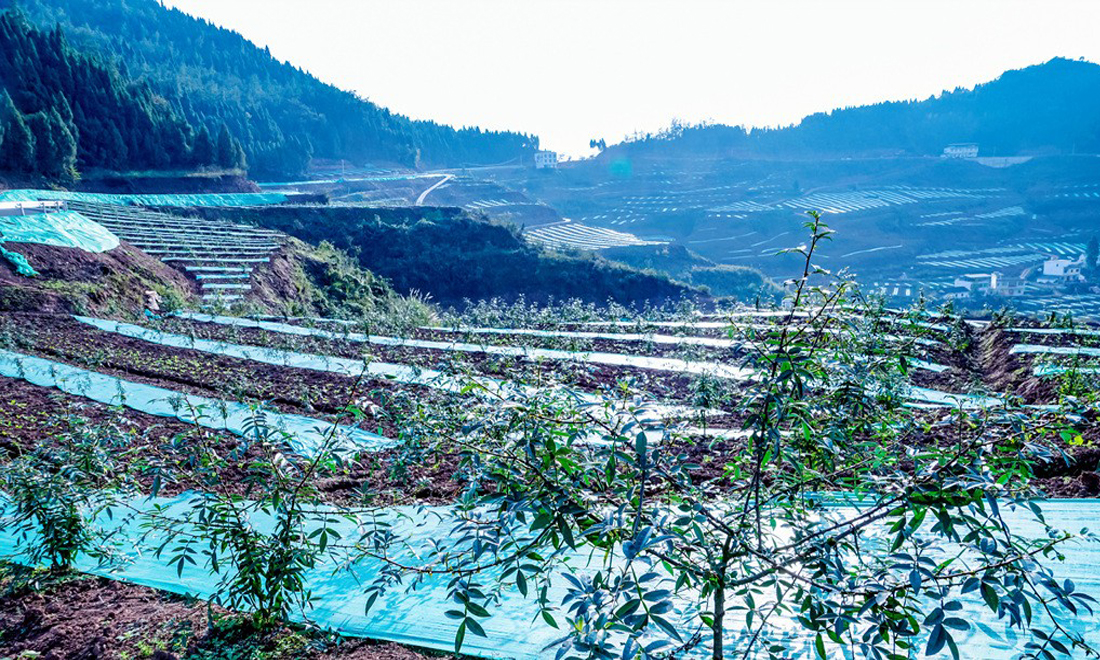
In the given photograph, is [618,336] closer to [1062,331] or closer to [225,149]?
[1062,331]

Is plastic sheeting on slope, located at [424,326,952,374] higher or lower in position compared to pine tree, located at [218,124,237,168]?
lower

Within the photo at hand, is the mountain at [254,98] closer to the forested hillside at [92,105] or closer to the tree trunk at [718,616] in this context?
the forested hillside at [92,105]

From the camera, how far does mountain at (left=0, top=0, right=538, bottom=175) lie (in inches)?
2340

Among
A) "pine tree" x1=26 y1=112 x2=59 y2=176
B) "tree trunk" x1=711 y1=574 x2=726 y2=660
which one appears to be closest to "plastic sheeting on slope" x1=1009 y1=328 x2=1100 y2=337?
"tree trunk" x1=711 y1=574 x2=726 y2=660

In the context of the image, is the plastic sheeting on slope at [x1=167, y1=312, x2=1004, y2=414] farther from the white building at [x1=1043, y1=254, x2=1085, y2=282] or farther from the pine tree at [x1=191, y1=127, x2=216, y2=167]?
the white building at [x1=1043, y1=254, x2=1085, y2=282]

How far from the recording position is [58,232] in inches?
596

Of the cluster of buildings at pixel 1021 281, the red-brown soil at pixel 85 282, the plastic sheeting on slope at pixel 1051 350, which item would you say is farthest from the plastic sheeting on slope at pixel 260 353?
the cluster of buildings at pixel 1021 281

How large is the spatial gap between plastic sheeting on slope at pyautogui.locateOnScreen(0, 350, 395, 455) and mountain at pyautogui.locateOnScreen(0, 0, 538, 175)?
5206 centimetres

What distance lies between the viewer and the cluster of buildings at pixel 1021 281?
38.0 meters

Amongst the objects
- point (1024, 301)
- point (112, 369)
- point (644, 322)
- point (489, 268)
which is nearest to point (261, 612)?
point (112, 369)

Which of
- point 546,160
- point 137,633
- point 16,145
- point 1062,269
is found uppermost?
point 16,145

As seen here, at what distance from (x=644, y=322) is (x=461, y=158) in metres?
72.3

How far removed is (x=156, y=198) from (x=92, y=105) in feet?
41.7

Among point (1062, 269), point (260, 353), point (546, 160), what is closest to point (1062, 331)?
point (260, 353)
